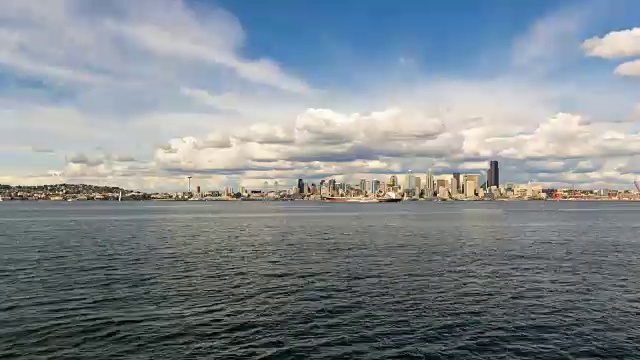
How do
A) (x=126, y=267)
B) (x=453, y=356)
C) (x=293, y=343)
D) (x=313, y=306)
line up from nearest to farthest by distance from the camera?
(x=453, y=356)
(x=293, y=343)
(x=313, y=306)
(x=126, y=267)

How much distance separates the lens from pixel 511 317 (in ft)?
117

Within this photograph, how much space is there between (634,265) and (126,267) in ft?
217

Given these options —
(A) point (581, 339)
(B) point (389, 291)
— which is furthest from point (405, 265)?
(A) point (581, 339)

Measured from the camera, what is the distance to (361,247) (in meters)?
80.9

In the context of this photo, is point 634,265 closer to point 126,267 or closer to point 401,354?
point 401,354

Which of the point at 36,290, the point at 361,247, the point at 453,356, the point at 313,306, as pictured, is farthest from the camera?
the point at 361,247

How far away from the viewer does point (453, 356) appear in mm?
27391

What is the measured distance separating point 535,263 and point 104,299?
5260cm

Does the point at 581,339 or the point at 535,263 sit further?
the point at 535,263

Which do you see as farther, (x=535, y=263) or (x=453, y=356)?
(x=535, y=263)

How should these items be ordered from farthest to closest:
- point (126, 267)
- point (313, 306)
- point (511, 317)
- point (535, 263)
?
point (535, 263)
point (126, 267)
point (313, 306)
point (511, 317)

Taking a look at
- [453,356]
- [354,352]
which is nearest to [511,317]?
[453,356]

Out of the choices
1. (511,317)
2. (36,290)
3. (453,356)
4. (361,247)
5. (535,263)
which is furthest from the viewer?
(361,247)

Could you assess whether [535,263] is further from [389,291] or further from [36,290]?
[36,290]
